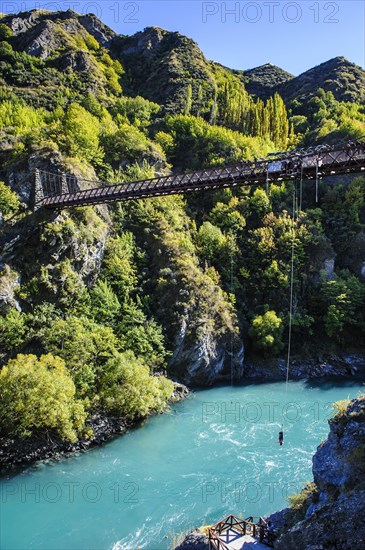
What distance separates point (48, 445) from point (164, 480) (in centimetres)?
613

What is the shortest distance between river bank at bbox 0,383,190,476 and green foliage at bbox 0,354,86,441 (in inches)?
16.7

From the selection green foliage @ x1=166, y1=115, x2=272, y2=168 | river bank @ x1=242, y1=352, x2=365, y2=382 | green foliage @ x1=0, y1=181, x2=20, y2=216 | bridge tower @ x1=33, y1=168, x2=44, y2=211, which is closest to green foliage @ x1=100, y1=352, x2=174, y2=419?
river bank @ x1=242, y1=352, x2=365, y2=382

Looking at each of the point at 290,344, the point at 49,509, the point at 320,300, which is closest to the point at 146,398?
the point at 49,509

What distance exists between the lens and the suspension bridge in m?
18.0

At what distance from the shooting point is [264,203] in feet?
132

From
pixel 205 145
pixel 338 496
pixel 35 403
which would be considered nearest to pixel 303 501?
pixel 338 496

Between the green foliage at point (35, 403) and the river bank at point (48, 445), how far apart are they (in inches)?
16.7

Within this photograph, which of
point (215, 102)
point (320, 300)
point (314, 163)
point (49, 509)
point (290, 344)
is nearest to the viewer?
point (49, 509)

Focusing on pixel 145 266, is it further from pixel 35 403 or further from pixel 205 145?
pixel 205 145

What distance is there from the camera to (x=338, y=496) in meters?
10.1

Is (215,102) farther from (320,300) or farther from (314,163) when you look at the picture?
(314,163)

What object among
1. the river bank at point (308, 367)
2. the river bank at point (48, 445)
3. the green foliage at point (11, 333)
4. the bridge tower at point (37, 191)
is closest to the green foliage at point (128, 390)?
the river bank at point (48, 445)

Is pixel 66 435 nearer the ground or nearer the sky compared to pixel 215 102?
nearer the ground

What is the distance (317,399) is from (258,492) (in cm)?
1127
